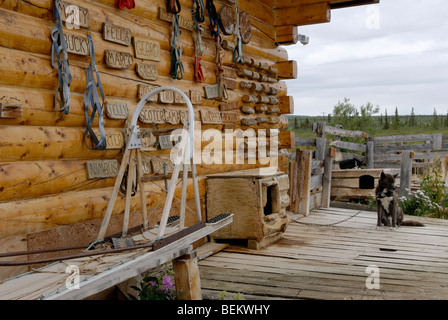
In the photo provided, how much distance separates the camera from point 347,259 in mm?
5234

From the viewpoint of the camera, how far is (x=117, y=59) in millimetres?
4391

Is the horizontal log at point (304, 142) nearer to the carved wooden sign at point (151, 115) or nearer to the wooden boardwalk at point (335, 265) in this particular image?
the wooden boardwalk at point (335, 265)

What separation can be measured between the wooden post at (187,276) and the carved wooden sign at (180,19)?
9.17 ft

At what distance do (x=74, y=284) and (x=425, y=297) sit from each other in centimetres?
288

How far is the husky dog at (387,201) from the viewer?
23.0ft

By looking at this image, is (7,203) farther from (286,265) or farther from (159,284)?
(286,265)

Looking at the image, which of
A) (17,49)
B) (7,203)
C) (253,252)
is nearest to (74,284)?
(7,203)

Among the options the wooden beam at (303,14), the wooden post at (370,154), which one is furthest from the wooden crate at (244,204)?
the wooden post at (370,154)

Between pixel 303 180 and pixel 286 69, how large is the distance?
6.69ft

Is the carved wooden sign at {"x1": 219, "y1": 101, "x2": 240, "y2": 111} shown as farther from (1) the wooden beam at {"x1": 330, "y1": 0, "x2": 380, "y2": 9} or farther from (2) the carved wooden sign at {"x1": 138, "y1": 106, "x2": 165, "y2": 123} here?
(1) the wooden beam at {"x1": 330, "y1": 0, "x2": 380, "y2": 9}

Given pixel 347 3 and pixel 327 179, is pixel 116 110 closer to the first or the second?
pixel 347 3

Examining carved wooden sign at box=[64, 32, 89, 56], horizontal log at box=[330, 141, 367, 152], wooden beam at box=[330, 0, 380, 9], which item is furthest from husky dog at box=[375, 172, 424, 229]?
carved wooden sign at box=[64, 32, 89, 56]

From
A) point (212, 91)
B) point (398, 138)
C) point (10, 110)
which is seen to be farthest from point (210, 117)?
point (398, 138)

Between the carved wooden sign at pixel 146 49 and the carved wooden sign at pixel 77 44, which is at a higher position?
the carved wooden sign at pixel 146 49
